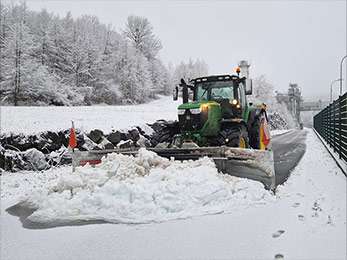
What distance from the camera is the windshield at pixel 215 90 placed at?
294 inches

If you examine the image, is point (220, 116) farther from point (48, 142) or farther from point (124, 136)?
point (48, 142)

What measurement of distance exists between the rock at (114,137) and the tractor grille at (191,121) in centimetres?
397

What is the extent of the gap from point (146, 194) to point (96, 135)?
20.6 ft

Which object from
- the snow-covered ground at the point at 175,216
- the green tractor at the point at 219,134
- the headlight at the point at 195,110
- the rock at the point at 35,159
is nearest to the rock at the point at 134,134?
the green tractor at the point at 219,134

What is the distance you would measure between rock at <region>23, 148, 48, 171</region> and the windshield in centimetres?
526

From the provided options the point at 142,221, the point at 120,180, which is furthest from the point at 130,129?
the point at 142,221

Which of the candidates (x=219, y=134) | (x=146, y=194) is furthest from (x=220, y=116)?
(x=146, y=194)

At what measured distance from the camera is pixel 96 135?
388 inches

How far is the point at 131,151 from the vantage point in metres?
5.80

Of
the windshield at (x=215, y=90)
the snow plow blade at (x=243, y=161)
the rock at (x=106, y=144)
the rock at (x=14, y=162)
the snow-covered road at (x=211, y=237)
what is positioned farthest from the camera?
the rock at (x=106, y=144)

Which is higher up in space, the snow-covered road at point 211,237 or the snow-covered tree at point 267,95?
the snow-covered tree at point 267,95


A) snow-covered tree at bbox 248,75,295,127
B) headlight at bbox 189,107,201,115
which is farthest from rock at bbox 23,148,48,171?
snow-covered tree at bbox 248,75,295,127

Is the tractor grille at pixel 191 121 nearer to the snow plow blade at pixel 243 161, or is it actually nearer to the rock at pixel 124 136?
the snow plow blade at pixel 243 161

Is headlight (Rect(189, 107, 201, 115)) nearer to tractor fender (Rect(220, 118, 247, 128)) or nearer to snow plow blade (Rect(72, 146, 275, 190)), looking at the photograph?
tractor fender (Rect(220, 118, 247, 128))
